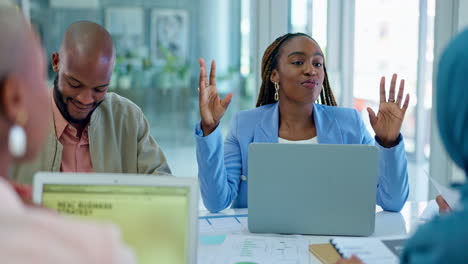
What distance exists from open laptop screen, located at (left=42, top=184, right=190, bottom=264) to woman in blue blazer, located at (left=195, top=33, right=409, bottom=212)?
0.79 m

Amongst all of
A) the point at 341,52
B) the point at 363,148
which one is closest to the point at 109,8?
the point at 341,52

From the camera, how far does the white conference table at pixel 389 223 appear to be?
60.6 inches

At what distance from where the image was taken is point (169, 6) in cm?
330

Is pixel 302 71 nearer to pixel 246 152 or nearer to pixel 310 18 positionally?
pixel 246 152

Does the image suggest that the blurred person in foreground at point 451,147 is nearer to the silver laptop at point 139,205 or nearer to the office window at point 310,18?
the silver laptop at point 139,205

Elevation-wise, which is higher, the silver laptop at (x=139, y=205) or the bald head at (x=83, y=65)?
the bald head at (x=83, y=65)

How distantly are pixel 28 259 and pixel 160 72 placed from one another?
2.86m

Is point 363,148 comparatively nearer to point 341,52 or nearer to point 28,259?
point 28,259

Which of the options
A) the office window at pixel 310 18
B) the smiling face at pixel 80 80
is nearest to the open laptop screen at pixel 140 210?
the smiling face at pixel 80 80

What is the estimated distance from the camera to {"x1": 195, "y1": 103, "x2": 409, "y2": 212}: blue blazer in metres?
1.92

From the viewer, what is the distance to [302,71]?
7.20 feet

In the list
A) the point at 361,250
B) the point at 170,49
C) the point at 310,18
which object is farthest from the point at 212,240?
the point at 310,18

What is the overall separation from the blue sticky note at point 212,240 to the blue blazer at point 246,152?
34 centimetres

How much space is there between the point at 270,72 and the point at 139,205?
1.39 m
